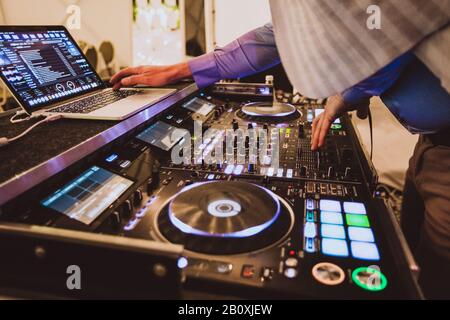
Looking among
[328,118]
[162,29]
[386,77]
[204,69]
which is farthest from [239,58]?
[162,29]

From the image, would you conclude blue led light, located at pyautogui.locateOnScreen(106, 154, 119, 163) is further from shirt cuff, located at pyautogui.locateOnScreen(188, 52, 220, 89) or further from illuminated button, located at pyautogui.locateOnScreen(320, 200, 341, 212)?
shirt cuff, located at pyautogui.locateOnScreen(188, 52, 220, 89)

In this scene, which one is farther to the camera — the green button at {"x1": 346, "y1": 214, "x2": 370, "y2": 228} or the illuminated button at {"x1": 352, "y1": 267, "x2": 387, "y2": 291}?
the green button at {"x1": 346, "y1": 214, "x2": 370, "y2": 228}

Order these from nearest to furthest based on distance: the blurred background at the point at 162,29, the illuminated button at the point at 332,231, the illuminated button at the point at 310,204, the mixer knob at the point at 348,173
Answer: the illuminated button at the point at 332,231
the illuminated button at the point at 310,204
the mixer knob at the point at 348,173
the blurred background at the point at 162,29

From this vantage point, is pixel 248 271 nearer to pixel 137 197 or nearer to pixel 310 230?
pixel 310 230

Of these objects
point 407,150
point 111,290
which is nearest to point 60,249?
point 111,290

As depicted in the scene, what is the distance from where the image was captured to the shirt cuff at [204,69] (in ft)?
4.54

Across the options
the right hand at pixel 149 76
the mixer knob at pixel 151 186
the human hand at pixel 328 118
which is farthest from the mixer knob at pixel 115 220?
the right hand at pixel 149 76

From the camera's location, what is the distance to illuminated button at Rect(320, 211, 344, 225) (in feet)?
2.19

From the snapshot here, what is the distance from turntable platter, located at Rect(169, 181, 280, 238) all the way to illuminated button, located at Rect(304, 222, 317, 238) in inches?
2.3

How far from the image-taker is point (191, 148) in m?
1.06

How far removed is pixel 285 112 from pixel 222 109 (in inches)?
10.5

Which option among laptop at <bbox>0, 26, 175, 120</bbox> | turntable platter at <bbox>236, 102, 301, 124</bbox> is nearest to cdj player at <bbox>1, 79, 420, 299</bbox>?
laptop at <bbox>0, 26, 175, 120</bbox>

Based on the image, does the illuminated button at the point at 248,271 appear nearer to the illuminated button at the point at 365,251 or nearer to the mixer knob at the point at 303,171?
the illuminated button at the point at 365,251

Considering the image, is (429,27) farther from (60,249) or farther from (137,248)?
(60,249)
